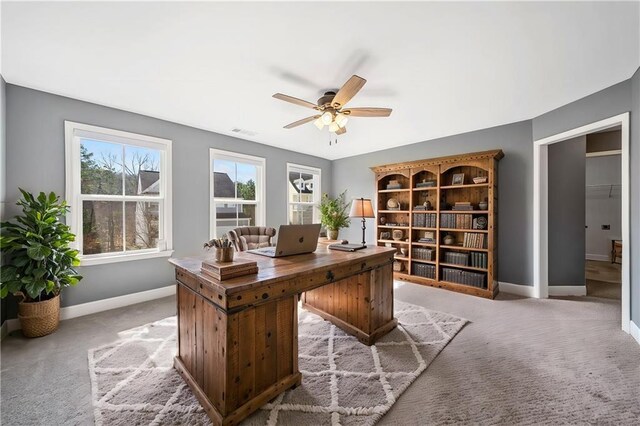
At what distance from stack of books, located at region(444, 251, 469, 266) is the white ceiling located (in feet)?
6.63

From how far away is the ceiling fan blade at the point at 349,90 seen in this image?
189 centimetres

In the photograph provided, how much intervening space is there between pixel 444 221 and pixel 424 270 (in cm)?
85

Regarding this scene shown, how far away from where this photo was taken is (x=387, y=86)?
8.27 ft

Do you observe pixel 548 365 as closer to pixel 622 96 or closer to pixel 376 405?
pixel 376 405

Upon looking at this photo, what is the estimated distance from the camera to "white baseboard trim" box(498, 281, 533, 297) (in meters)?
3.57

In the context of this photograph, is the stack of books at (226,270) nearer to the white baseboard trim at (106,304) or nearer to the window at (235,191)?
the white baseboard trim at (106,304)

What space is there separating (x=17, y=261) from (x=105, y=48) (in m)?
1.99

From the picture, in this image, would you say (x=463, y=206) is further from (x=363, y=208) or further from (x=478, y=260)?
(x=363, y=208)

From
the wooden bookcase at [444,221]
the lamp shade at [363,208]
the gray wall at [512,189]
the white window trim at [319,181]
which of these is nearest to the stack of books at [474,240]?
the wooden bookcase at [444,221]

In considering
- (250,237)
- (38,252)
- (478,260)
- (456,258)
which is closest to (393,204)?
(456,258)

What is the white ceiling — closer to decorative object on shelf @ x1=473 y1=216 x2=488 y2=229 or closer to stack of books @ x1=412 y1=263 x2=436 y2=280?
decorative object on shelf @ x1=473 y1=216 x2=488 y2=229

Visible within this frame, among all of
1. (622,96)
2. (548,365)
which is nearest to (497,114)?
(622,96)

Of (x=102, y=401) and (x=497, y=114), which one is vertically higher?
(x=497, y=114)

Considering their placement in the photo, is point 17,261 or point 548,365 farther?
point 17,261
